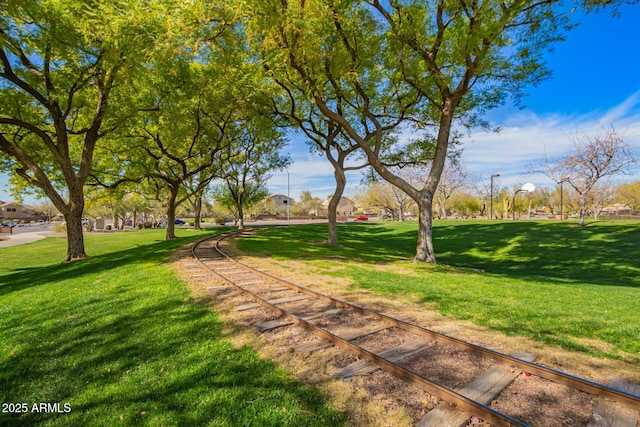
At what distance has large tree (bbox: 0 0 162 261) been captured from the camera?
812cm

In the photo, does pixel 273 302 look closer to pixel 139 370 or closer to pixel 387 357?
pixel 139 370

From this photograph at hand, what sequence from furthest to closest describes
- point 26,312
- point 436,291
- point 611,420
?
point 436,291 → point 26,312 → point 611,420

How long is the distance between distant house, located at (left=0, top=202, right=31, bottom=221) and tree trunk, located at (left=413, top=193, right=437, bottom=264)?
156 m

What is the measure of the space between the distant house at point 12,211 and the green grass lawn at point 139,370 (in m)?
154

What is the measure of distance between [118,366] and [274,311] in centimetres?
274

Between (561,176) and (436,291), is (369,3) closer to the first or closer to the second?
(436,291)

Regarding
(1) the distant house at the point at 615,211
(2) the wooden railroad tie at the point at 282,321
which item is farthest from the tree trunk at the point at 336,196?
(1) the distant house at the point at 615,211

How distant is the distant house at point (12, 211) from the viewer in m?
114

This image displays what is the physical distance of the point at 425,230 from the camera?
45.0 feet

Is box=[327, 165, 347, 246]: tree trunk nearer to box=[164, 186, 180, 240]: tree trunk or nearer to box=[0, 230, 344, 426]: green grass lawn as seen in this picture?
box=[0, 230, 344, 426]: green grass lawn

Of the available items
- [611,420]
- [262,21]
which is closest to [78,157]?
[262,21]

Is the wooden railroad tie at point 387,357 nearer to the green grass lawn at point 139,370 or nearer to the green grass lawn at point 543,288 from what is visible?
the green grass lawn at point 139,370

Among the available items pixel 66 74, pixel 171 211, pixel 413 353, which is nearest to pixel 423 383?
pixel 413 353

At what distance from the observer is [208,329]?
5250mm
